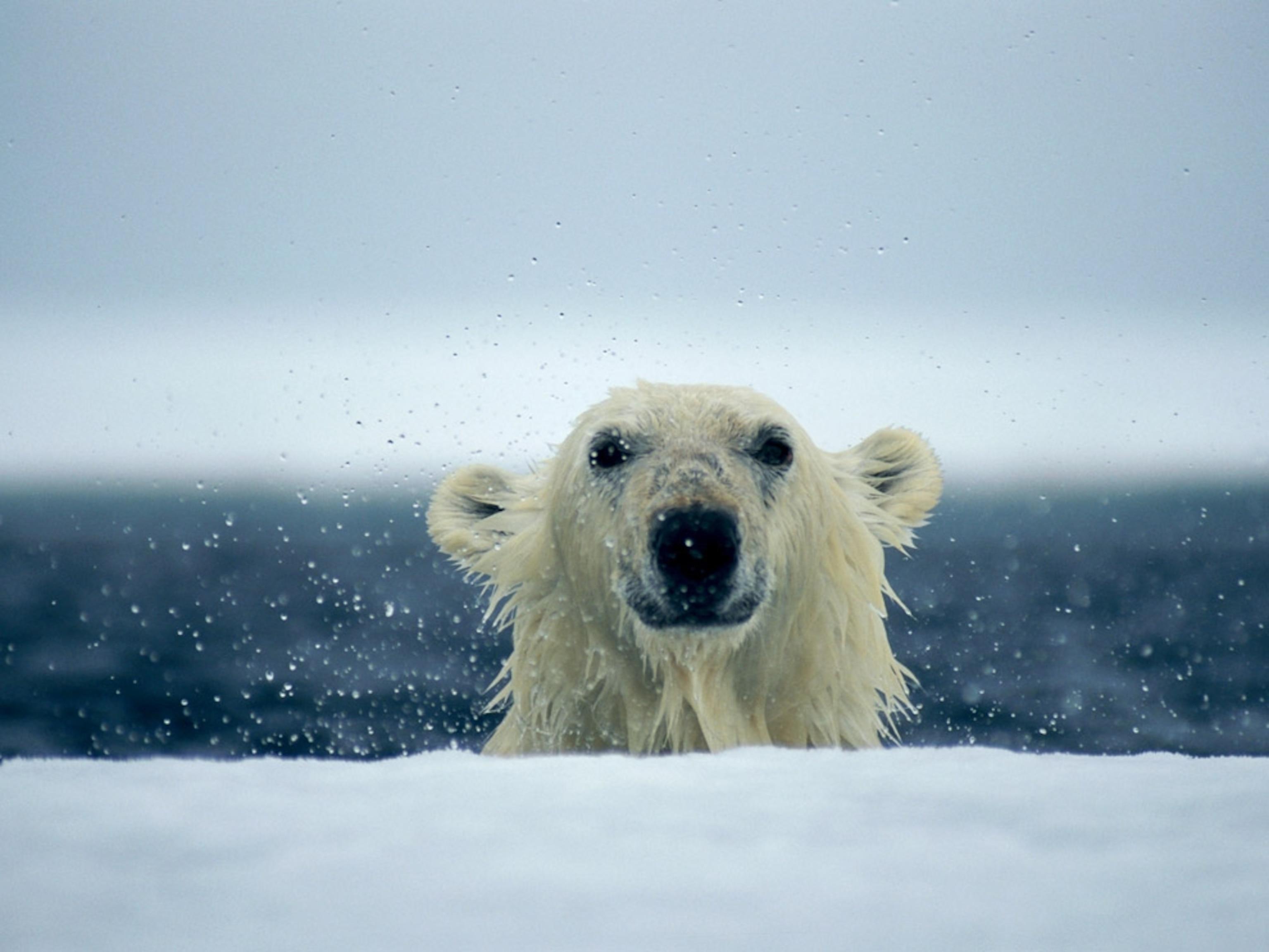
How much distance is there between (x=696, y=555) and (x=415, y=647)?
76.2ft

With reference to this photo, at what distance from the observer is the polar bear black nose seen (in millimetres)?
3584

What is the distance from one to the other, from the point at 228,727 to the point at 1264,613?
27.7 m

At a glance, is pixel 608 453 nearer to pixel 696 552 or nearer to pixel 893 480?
pixel 696 552

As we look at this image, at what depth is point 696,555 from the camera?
142 inches

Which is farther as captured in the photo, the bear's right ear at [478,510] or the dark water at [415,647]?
Result: the dark water at [415,647]

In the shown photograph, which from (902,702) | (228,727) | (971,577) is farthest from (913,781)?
(971,577)

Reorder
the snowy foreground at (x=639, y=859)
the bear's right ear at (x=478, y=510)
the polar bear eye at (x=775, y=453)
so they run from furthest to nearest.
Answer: the bear's right ear at (x=478, y=510)
the polar bear eye at (x=775, y=453)
the snowy foreground at (x=639, y=859)

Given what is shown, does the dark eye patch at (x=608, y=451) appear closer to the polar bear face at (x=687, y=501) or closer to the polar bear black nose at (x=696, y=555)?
the polar bear face at (x=687, y=501)

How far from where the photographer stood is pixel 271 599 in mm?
31312

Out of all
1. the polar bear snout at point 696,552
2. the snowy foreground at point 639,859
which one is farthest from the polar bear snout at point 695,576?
the snowy foreground at point 639,859

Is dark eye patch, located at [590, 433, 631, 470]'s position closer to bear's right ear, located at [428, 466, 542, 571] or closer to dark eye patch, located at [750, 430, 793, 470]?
dark eye patch, located at [750, 430, 793, 470]

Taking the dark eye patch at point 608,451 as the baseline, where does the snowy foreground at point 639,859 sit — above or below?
below

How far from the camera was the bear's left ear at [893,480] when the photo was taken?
4684 millimetres

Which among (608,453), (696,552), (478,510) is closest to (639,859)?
(696,552)
